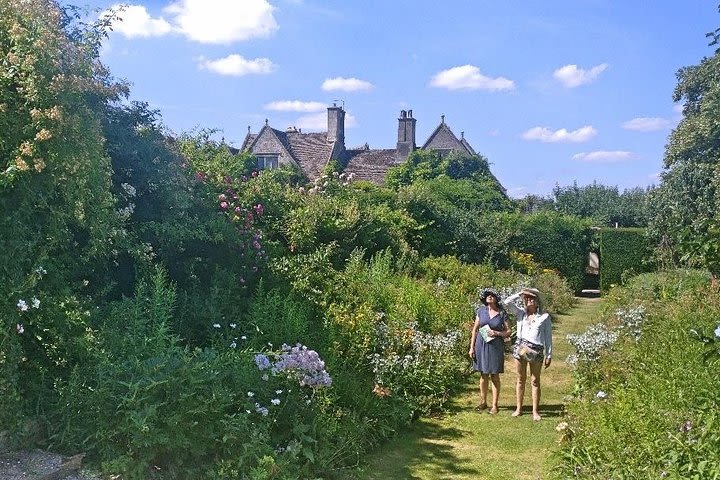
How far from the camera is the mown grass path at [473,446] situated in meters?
5.79

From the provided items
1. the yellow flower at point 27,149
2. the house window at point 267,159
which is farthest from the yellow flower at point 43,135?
the house window at point 267,159

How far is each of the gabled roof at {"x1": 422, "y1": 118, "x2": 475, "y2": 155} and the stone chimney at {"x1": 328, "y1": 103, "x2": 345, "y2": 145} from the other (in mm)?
4580

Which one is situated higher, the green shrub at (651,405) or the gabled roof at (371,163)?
the gabled roof at (371,163)

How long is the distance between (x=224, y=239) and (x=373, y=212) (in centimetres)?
641

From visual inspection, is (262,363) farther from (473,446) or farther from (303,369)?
(473,446)

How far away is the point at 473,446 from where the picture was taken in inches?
257

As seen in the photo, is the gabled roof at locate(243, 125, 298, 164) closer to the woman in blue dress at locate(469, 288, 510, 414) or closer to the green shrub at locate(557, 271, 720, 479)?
the woman in blue dress at locate(469, 288, 510, 414)

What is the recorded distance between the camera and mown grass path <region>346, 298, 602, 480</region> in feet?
19.0

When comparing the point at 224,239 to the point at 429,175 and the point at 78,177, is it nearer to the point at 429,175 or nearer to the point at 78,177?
the point at 78,177

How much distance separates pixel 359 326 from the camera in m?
8.15

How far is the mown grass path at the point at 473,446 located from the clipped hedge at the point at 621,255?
514 inches

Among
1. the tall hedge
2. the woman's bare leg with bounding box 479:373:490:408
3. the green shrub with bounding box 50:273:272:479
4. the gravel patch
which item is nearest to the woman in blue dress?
the woman's bare leg with bounding box 479:373:490:408

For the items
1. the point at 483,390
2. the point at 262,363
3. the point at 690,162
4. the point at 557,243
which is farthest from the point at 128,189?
the point at 690,162

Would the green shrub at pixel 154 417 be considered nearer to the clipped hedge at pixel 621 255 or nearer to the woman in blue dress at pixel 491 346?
the woman in blue dress at pixel 491 346
